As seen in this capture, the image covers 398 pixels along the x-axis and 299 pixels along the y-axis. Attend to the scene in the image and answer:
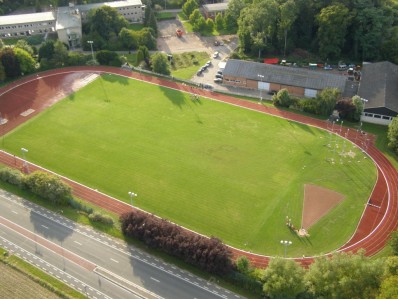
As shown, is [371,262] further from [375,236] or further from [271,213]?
[271,213]

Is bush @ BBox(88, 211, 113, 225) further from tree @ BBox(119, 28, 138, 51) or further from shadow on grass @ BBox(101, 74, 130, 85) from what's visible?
tree @ BBox(119, 28, 138, 51)

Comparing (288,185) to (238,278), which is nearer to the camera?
(238,278)

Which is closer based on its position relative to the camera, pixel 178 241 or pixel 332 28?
pixel 178 241

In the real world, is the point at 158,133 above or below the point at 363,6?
below

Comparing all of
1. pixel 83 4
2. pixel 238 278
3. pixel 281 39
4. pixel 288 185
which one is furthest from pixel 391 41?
pixel 83 4

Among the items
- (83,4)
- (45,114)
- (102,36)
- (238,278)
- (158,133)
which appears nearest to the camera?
(238,278)

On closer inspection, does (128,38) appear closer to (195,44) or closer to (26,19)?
(195,44)

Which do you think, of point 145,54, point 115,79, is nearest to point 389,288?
point 115,79
